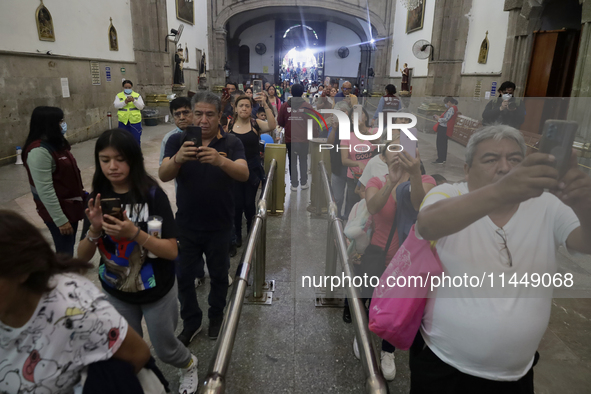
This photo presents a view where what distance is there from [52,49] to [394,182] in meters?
9.49

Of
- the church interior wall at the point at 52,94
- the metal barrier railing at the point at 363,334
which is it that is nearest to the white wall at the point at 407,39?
the church interior wall at the point at 52,94

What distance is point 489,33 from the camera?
9164 millimetres

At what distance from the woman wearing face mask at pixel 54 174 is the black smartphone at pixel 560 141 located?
8.76 feet

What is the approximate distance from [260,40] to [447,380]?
2942 centimetres

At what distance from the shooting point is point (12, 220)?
98 centimetres

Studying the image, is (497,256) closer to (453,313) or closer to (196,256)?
(453,313)

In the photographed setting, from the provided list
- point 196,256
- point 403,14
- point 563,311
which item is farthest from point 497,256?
point 403,14

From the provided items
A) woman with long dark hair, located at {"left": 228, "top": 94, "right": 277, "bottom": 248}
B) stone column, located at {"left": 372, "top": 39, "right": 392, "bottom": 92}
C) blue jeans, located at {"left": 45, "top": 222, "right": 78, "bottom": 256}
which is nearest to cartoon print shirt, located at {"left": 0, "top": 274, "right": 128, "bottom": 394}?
blue jeans, located at {"left": 45, "top": 222, "right": 78, "bottom": 256}

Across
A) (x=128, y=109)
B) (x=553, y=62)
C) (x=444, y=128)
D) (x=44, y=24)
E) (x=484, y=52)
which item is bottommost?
(x=128, y=109)

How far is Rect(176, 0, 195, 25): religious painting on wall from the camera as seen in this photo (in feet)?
49.7

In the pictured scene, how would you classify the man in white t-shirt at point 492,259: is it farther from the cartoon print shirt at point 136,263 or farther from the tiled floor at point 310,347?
the cartoon print shirt at point 136,263

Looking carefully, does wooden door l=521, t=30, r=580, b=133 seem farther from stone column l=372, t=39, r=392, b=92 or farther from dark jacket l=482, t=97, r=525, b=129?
stone column l=372, t=39, r=392, b=92

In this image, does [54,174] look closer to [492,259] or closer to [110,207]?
[110,207]

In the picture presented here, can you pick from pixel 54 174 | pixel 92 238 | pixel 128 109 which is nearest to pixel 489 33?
pixel 128 109
